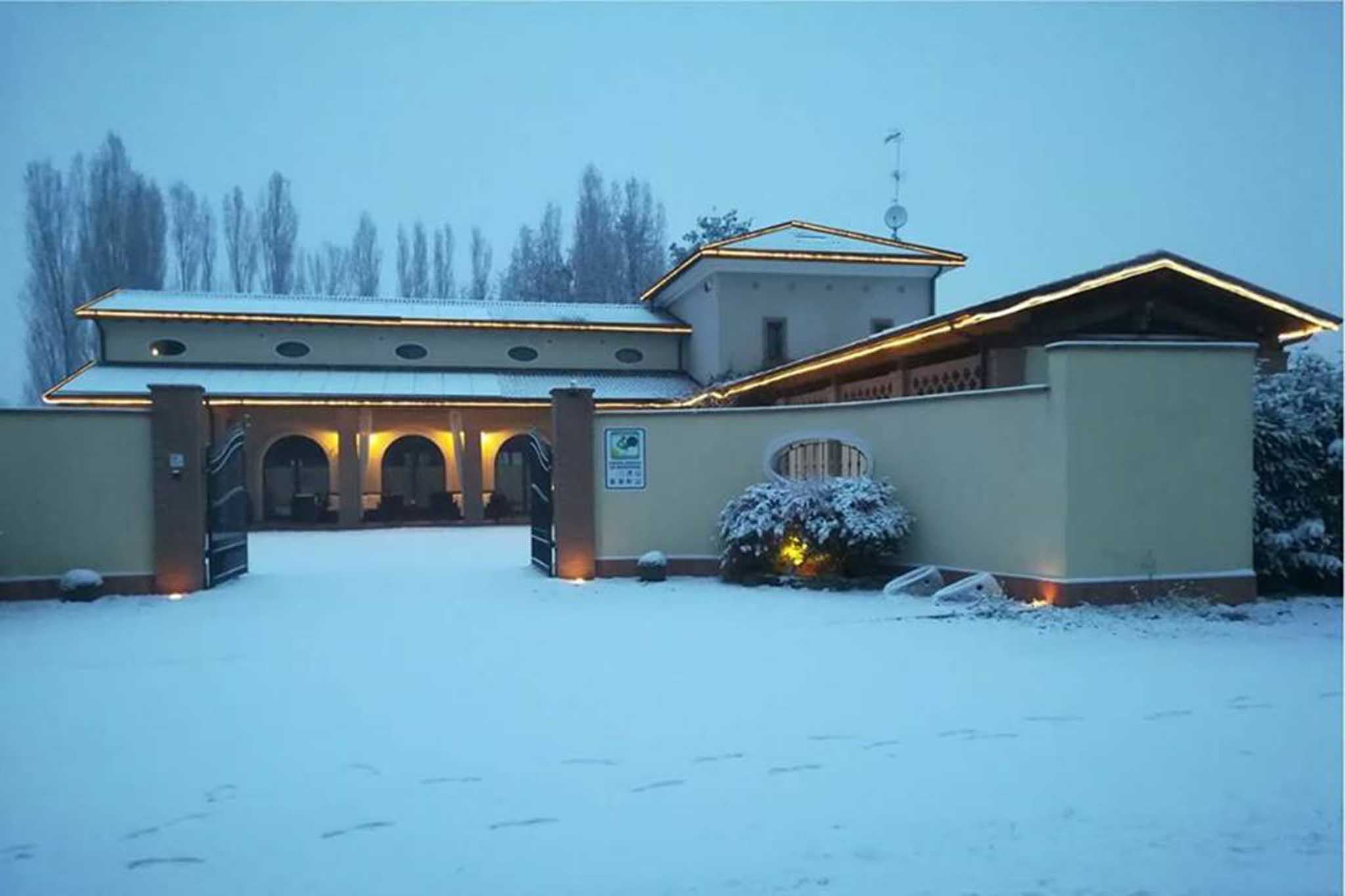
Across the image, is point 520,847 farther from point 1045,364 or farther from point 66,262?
point 66,262

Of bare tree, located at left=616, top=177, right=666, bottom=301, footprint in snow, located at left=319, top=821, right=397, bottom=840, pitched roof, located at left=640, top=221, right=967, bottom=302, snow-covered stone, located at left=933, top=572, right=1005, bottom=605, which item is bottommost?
footprint in snow, located at left=319, top=821, right=397, bottom=840

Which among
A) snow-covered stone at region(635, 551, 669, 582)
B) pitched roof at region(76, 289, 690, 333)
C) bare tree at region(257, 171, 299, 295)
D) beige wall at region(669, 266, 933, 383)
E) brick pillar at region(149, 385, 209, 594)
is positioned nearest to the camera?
brick pillar at region(149, 385, 209, 594)

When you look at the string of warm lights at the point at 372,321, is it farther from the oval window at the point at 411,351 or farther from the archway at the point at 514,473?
the archway at the point at 514,473

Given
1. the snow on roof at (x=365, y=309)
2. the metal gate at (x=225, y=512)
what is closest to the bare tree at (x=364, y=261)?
the snow on roof at (x=365, y=309)

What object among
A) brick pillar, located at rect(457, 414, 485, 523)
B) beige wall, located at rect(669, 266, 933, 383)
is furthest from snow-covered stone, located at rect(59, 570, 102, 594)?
beige wall, located at rect(669, 266, 933, 383)

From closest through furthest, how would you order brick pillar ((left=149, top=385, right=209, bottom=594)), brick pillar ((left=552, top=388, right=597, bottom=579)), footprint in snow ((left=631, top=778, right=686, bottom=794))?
footprint in snow ((left=631, top=778, right=686, bottom=794)) → brick pillar ((left=149, top=385, right=209, bottom=594)) → brick pillar ((left=552, top=388, right=597, bottom=579))

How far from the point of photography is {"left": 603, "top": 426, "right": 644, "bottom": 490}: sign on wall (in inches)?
521

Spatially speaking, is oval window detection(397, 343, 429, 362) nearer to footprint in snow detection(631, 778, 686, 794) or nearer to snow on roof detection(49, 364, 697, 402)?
snow on roof detection(49, 364, 697, 402)

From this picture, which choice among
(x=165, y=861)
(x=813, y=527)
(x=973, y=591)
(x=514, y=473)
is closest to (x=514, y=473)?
(x=514, y=473)

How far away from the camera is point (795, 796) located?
15.6ft

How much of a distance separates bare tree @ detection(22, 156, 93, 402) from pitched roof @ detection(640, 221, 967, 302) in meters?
25.7

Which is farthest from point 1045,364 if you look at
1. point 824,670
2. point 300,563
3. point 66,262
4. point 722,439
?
point 66,262

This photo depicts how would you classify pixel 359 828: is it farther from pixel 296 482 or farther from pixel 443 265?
pixel 443 265

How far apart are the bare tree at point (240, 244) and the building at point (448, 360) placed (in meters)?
17.6
